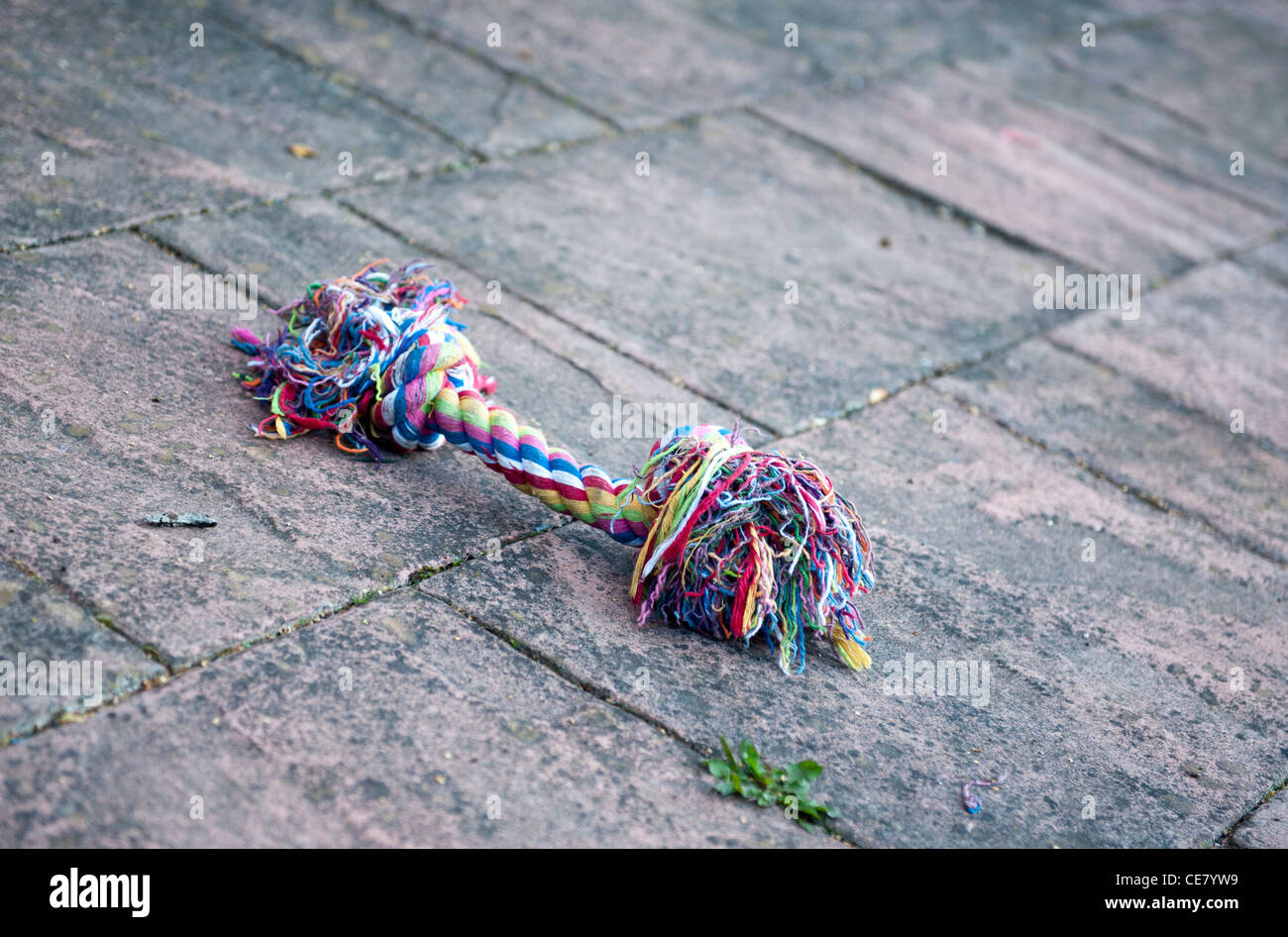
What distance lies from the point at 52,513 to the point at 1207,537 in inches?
109

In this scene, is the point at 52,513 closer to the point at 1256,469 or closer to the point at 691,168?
the point at 691,168

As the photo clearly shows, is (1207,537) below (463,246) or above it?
below

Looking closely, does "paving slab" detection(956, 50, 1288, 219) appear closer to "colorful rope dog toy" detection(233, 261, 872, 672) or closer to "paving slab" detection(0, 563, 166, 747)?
"colorful rope dog toy" detection(233, 261, 872, 672)

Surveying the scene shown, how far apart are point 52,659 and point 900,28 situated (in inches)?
231

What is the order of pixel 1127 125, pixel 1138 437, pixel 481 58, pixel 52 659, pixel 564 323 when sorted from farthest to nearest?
1. pixel 1127 125
2. pixel 481 58
3. pixel 1138 437
4. pixel 564 323
5. pixel 52 659

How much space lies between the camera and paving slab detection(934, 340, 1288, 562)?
3.35 metres

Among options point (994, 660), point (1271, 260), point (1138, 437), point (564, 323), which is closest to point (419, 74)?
point (564, 323)

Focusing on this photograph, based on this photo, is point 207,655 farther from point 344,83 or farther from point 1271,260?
point 1271,260

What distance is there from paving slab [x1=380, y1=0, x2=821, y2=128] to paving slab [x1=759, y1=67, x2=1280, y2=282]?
330 mm

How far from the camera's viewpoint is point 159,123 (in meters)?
3.72

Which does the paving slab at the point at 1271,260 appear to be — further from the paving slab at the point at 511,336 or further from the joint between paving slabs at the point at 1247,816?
the joint between paving slabs at the point at 1247,816
